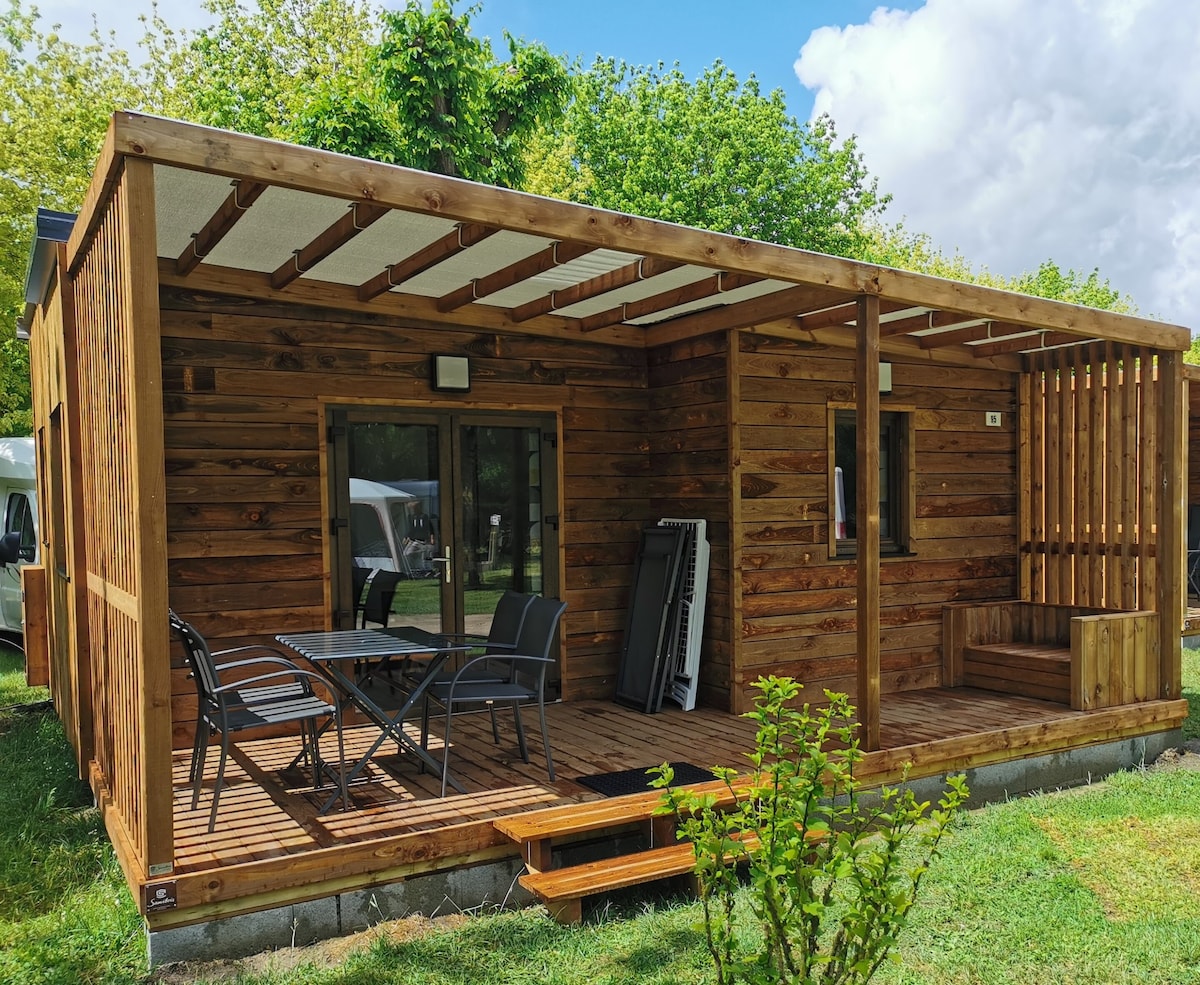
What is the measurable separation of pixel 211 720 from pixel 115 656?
1.46ft

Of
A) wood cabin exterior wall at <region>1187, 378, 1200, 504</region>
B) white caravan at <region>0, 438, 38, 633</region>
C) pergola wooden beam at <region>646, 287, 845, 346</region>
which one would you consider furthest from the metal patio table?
wood cabin exterior wall at <region>1187, 378, 1200, 504</region>

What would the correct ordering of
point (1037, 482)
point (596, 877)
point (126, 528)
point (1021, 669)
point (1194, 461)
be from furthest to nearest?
point (1194, 461), point (1037, 482), point (1021, 669), point (596, 877), point (126, 528)

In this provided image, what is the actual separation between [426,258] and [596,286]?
3.12 feet

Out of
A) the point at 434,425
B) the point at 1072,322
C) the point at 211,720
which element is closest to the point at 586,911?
the point at 211,720

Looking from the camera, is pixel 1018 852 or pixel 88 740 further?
pixel 88 740

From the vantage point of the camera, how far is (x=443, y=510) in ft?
20.2

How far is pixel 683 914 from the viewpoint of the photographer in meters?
3.85

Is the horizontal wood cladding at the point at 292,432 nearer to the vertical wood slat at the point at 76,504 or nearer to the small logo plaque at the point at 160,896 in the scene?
the vertical wood slat at the point at 76,504

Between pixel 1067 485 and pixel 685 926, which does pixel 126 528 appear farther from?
pixel 1067 485

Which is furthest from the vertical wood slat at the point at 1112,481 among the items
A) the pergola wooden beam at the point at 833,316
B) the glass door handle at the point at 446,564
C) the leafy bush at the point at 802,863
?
the leafy bush at the point at 802,863

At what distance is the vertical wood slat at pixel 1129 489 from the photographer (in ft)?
22.1

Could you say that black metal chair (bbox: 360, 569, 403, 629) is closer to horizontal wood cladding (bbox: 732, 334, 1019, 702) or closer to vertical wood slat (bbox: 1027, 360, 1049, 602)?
horizontal wood cladding (bbox: 732, 334, 1019, 702)

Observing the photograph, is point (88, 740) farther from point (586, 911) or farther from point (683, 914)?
point (683, 914)

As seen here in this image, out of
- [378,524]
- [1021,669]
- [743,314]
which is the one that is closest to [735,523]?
[743,314]
